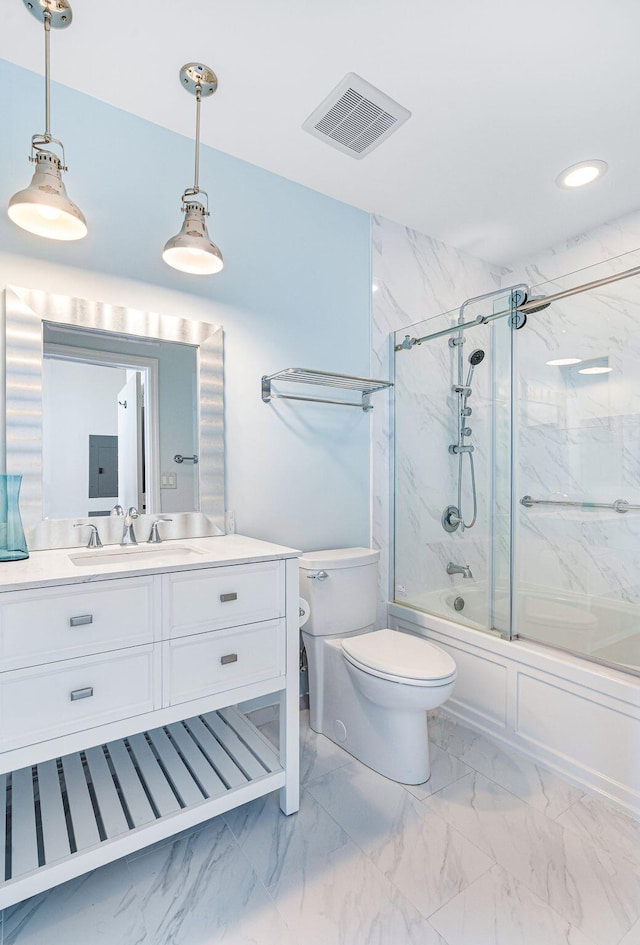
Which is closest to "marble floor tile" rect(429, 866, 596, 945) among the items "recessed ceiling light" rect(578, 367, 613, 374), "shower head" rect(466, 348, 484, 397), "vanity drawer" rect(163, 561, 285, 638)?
"vanity drawer" rect(163, 561, 285, 638)

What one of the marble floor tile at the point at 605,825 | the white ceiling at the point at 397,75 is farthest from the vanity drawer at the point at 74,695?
the white ceiling at the point at 397,75

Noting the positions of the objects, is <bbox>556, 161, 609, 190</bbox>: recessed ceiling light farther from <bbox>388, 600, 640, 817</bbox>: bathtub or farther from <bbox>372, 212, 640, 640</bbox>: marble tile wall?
<bbox>388, 600, 640, 817</bbox>: bathtub

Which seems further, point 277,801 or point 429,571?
point 429,571

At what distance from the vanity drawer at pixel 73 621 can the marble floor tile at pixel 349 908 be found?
79 cm

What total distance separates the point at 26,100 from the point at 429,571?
8.17 ft

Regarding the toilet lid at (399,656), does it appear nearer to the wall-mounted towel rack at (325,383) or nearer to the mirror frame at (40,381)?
the mirror frame at (40,381)

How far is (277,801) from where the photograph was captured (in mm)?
1640

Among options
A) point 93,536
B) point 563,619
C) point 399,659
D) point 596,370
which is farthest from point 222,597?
point 596,370

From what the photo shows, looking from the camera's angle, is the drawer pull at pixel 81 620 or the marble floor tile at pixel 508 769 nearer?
the drawer pull at pixel 81 620

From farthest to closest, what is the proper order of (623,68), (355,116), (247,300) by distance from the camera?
(247,300)
(355,116)
(623,68)

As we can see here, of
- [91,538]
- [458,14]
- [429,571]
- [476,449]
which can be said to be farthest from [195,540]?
[458,14]

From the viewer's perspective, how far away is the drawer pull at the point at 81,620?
46.5 inches

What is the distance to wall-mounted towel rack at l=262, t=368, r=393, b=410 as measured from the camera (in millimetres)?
2059

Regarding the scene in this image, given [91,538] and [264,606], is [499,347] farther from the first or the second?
[91,538]
